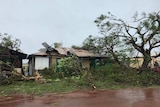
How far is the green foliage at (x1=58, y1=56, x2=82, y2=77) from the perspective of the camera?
21.5 metres

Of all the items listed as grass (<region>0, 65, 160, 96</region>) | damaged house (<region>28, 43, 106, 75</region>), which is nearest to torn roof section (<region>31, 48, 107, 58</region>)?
damaged house (<region>28, 43, 106, 75</region>)

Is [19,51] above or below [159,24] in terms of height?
below

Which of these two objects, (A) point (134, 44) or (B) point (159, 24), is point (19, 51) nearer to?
(A) point (134, 44)

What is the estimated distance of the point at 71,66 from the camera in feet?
72.2

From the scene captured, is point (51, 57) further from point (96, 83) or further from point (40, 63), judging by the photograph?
point (96, 83)

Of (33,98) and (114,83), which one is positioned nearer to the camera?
(33,98)

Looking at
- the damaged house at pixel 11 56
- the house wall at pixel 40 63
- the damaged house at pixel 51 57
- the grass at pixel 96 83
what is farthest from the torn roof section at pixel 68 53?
the grass at pixel 96 83

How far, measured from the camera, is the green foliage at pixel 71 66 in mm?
21531

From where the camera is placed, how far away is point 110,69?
23766 millimetres

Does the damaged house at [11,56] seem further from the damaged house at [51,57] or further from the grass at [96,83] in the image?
the grass at [96,83]

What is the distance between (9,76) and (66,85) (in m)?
4.71

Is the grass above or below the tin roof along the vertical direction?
below

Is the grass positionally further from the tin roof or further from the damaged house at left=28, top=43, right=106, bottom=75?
the tin roof

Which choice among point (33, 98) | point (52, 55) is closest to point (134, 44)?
point (52, 55)
